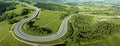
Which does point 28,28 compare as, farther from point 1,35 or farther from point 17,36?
point 1,35

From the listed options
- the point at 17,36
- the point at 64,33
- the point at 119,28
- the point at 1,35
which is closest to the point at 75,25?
the point at 64,33

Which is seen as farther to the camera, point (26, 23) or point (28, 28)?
point (26, 23)

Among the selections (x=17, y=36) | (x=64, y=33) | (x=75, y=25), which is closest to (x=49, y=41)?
(x=64, y=33)

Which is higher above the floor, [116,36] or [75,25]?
[75,25]

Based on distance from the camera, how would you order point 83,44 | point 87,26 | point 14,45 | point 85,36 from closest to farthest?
point 14,45 < point 83,44 < point 85,36 < point 87,26

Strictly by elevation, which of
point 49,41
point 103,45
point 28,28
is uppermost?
point 28,28

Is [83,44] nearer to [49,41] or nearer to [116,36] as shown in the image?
[49,41]

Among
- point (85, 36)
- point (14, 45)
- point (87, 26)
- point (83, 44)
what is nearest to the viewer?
point (14, 45)

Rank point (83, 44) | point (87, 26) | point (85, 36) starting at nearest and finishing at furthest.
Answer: point (83, 44) < point (85, 36) < point (87, 26)

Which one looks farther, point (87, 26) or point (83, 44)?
point (87, 26)
